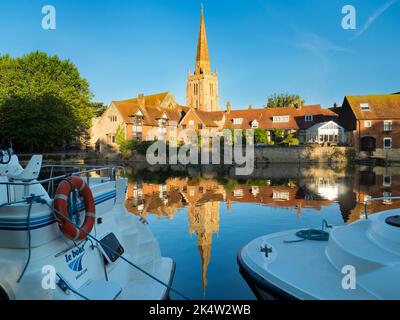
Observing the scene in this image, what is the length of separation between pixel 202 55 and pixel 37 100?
239 ft

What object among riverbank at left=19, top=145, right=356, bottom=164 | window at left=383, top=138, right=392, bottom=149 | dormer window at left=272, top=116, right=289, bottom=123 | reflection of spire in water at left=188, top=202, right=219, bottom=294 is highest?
dormer window at left=272, top=116, right=289, bottom=123

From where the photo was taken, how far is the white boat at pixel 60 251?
5.77 meters

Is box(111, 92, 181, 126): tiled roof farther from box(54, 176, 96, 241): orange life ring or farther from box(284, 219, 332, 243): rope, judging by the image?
box(54, 176, 96, 241): orange life ring

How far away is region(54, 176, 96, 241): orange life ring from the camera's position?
6398mm

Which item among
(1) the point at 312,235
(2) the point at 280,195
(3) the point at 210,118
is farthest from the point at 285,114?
(1) the point at 312,235

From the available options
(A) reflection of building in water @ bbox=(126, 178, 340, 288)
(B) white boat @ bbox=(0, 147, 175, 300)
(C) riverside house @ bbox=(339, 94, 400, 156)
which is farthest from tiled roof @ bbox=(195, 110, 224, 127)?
(B) white boat @ bbox=(0, 147, 175, 300)

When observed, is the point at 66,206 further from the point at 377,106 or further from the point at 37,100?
the point at 377,106

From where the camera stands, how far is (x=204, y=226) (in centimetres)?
1733

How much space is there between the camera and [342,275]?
800 cm

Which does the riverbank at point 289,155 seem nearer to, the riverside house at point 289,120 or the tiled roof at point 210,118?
the riverside house at point 289,120

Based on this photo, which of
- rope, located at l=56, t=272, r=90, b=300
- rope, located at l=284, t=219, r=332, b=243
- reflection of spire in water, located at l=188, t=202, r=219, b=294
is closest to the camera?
rope, located at l=56, t=272, r=90, b=300

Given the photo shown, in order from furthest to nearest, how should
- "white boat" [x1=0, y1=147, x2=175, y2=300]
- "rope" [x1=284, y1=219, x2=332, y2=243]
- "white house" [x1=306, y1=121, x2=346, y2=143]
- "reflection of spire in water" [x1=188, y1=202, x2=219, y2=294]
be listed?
"white house" [x1=306, y1=121, x2=346, y2=143]
"reflection of spire in water" [x1=188, y1=202, x2=219, y2=294]
"rope" [x1=284, y1=219, x2=332, y2=243]
"white boat" [x1=0, y1=147, x2=175, y2=300]

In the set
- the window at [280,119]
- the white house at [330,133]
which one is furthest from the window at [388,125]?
the window at [280,119]
